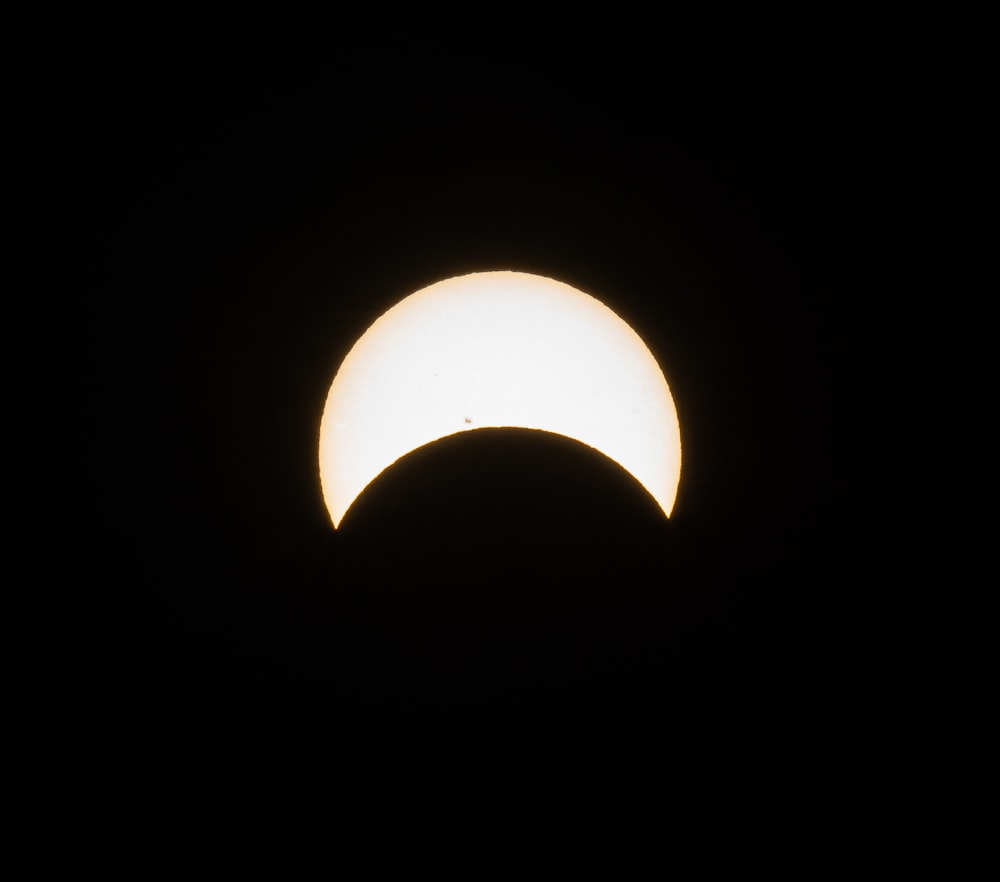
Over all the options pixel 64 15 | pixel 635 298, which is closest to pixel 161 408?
pixel 64 15

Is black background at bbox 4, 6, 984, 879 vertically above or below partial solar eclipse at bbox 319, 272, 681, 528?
above

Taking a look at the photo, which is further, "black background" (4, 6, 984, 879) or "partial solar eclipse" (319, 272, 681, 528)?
"black background" (4, 6, 984, 879)

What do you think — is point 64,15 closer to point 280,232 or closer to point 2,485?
point 280,232

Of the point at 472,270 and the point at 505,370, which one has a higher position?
the point at 472,270

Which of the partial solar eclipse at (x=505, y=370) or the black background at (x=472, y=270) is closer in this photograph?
the partial solar eclipse at (x=505, y=370)

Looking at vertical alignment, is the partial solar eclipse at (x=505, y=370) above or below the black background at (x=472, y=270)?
below
